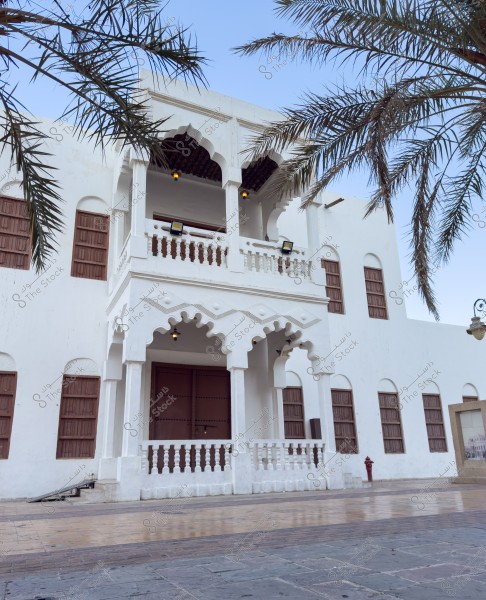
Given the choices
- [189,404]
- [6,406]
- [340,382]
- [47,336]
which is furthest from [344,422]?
[6,406]

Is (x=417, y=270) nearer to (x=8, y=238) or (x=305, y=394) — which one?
(x=305, y=394)

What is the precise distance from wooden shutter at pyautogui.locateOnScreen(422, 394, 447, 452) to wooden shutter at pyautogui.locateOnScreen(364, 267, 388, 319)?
2919 mm

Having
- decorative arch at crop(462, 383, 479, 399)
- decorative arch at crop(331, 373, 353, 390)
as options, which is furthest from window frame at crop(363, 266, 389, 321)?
decorative arch at crop(462, 383, 479, 399)

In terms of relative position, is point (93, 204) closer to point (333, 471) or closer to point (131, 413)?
point (131, 413)

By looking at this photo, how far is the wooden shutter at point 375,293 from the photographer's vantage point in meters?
15.6

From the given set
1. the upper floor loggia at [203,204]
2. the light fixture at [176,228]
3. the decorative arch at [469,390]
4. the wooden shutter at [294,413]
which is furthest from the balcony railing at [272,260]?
the decorative arch at [469,390]

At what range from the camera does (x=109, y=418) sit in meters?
10.2

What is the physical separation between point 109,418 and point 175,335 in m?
2.17

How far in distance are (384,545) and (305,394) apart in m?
9.96

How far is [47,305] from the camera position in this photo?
1084 centimetres

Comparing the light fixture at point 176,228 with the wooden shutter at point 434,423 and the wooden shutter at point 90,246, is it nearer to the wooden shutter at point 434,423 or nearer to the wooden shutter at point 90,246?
the wooden shutter at point 90,246

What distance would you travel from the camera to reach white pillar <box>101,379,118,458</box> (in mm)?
10048

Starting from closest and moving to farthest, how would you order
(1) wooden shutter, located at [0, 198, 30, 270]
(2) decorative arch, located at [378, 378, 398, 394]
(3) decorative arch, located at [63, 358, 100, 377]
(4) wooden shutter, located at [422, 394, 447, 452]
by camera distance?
(3) decorative arch, located at [63, 358, 100, 377] → (1) wooden shutter, located at [0, 198, 30, 270] → (2) decorative arch, located at [378, 378, 398, 394] → (4) wooden shutter, located at [422, 394, 447, 452]

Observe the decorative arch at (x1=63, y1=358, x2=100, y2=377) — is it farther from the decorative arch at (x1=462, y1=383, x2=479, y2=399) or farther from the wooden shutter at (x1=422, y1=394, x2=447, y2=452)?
the decorative arch at (x1=462, y1=383, x2=479, y2=399)
